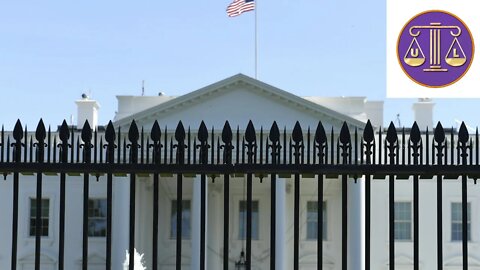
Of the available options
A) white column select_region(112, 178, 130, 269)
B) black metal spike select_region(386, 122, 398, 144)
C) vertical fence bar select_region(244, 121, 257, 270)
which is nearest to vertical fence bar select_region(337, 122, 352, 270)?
black metal spike select_region(386, 122, 398, 144)

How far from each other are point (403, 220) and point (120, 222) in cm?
991

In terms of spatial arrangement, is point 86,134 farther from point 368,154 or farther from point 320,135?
point 368,154

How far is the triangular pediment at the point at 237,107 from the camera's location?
34375 mm

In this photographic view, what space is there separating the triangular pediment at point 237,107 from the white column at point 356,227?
7.83 ft

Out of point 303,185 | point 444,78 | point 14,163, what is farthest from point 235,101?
point 14,163

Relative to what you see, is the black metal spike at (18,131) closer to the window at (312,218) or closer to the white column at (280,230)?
the white column at (280,230)

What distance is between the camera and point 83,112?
39.2 m

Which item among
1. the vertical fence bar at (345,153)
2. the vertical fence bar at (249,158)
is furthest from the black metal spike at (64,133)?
the vertical fence bar at (345,153)

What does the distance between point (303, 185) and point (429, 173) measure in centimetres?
3093

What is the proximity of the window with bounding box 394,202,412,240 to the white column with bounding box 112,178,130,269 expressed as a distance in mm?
9481

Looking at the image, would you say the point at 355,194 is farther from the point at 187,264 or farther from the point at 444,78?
the point at 444,78

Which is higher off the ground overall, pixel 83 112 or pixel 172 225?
pixel 83 112

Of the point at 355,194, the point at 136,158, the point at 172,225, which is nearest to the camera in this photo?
the point at 136,158

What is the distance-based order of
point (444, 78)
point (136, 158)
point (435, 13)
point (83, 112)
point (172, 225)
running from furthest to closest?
point (83, 112) → point (172, 225) → point (444, 78) → point (435, 13) → point (136, 158)
